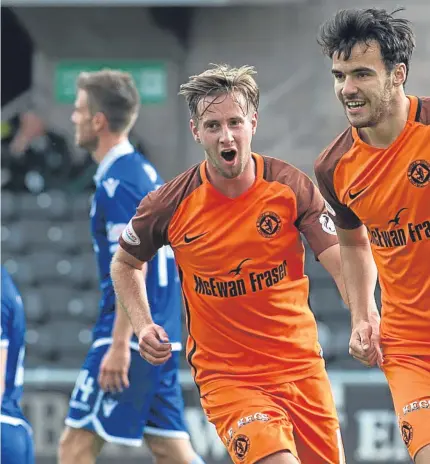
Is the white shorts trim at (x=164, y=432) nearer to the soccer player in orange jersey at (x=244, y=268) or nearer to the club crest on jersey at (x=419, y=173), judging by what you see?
the soccer player in orange jersey at (x=244, y=268)

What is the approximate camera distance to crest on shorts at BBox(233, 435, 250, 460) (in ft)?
14.6

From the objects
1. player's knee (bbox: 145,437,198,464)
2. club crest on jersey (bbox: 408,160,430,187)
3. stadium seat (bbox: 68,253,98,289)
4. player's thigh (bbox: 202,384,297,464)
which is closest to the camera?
club crest on jersey (bbox: 408,160,430,187)

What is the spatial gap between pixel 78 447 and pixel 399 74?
2679 millimetres

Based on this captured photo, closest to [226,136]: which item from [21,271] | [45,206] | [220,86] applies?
[220,86]

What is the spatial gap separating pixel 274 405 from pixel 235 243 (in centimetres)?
63

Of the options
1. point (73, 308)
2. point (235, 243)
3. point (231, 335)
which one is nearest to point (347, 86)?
point (235, 243)

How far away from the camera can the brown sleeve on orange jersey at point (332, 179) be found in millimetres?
4535

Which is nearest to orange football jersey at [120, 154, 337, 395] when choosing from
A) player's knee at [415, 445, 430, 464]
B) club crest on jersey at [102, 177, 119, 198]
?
player's knee at [415, 445, 430, 464]

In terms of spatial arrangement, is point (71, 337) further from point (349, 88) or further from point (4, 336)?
point (349, 88)

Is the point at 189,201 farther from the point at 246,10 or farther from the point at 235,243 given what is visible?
the point at 246,10

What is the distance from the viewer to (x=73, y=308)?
1094 cm

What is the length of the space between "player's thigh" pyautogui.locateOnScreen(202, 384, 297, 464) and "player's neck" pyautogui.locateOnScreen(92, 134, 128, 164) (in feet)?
6.43

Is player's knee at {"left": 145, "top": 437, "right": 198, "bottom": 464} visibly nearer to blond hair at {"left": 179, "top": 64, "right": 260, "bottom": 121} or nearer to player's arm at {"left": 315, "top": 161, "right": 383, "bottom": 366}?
player's arm at {"left": 315, "top": 161, "right": 383, "bottom": 366}

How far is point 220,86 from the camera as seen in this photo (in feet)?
15.2
